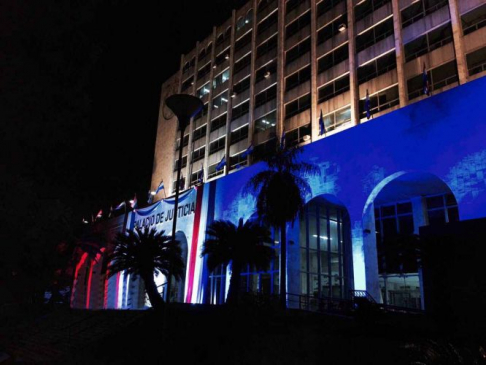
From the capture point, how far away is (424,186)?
80.5ft

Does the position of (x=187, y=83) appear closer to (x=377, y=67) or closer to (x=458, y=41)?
(x=377, y=67)

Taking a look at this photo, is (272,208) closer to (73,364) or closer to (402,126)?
(402,126)

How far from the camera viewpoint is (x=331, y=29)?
3953 centimetres

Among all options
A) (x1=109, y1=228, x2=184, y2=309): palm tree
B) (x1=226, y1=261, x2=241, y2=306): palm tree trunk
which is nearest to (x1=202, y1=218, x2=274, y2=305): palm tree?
(x1=226, y1=261, x2=241, y2=306): palm tree trunk

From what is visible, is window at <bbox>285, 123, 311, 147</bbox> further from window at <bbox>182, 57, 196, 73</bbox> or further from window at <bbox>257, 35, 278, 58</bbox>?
window at <bbox>182, 57, 196, 73</bbox>

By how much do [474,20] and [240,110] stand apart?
2733cm

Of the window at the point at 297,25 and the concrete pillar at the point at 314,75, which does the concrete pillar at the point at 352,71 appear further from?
the window at the point at 297,25

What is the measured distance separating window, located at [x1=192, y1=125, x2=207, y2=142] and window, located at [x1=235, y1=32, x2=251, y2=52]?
11621 mm

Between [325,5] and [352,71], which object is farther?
[325,5]

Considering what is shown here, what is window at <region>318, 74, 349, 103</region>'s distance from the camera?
36.8 metres

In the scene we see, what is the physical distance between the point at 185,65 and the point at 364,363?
60.0m

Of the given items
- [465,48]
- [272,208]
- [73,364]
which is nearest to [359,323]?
[272,208]

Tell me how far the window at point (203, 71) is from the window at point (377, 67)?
28684 mm

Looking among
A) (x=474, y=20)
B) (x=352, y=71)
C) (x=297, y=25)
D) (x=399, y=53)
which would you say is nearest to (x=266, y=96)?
(x=297, y=25)
